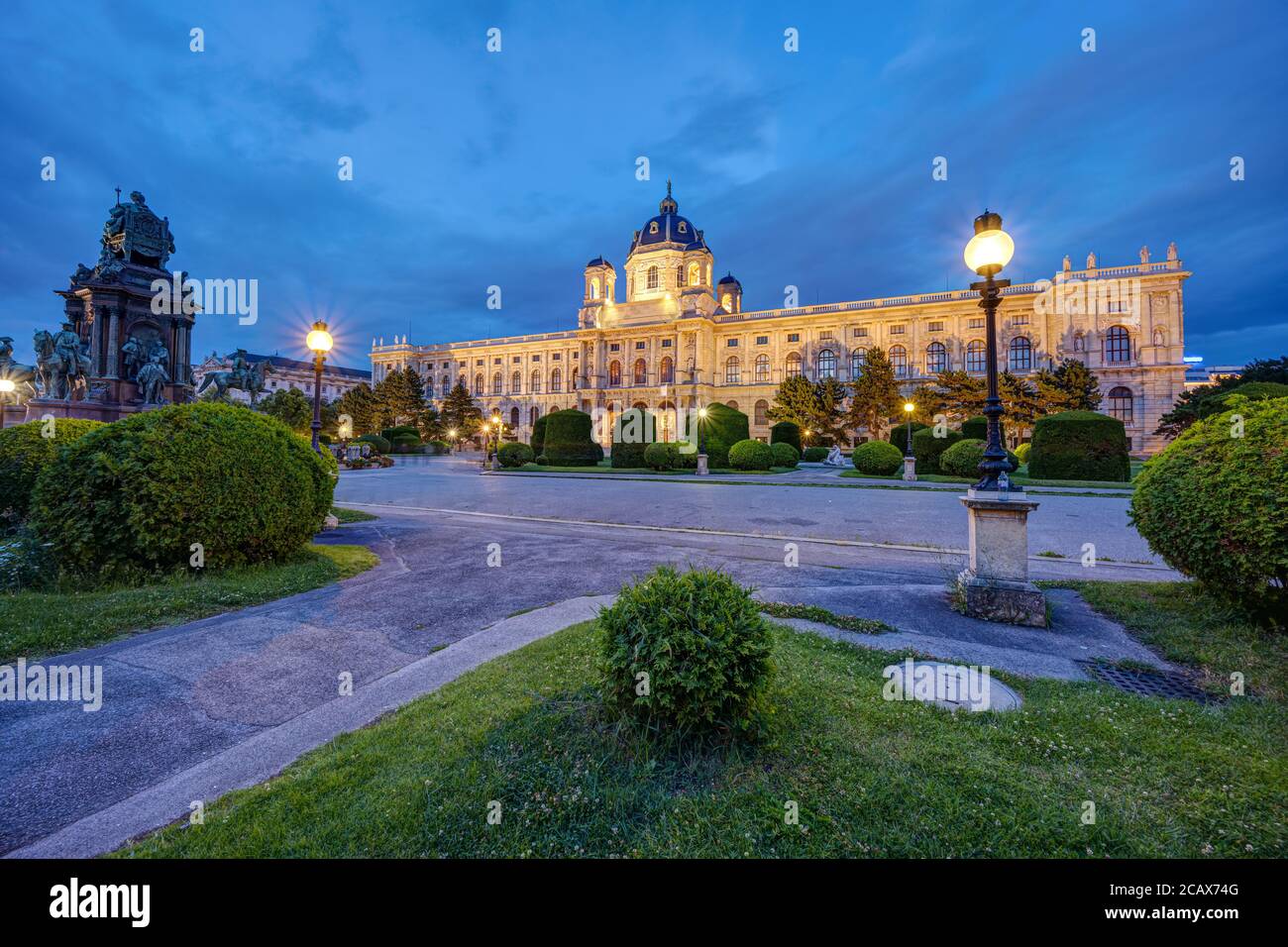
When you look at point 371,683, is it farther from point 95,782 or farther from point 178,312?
point 178,312

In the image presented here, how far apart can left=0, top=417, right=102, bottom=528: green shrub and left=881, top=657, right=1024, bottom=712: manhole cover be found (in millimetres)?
11690

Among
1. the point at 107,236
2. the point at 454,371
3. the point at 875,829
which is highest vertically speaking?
the point at 454,371

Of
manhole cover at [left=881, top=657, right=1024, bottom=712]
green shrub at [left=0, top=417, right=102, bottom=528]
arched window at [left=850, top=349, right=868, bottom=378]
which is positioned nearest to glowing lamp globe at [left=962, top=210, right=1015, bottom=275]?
manhole cover at [left=881, top=657, right=1024, bottom=712]

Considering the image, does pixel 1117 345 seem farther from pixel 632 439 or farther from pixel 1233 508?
pixel 1233 508

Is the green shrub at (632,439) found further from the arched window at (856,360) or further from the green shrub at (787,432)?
the arched window at (856,360)

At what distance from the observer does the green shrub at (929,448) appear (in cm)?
2921

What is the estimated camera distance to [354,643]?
4.73 metres

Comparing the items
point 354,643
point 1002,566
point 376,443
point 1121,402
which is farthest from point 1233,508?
point 1121,402

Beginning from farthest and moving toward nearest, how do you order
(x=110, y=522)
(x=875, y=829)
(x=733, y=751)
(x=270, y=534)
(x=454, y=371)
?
1. (x=454, y=371)
2. (x=270, y=534)
3. (x=110, y=522)
4. (x=733, y=751)
5. (x=875, y=829)

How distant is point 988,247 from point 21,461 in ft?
47.7

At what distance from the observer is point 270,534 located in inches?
279

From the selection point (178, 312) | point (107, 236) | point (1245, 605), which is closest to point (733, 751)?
point (1245, 605)
